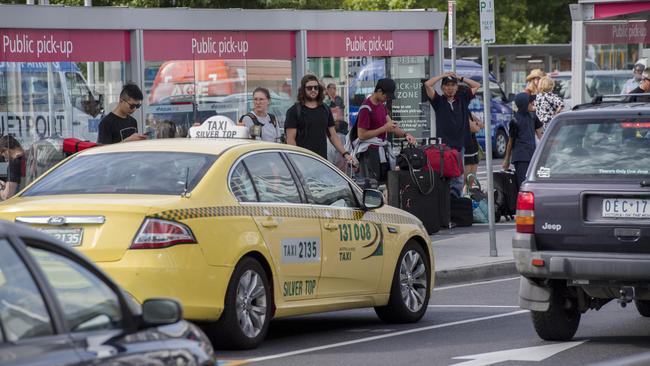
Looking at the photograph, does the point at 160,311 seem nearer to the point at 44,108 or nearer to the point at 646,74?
the point at 44,108

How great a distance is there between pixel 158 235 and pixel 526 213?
2.55 meters

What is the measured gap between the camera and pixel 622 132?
1054 cm

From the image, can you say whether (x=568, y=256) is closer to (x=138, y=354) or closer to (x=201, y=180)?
(x=201, y=180)

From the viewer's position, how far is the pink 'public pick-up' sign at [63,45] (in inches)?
Result: 617

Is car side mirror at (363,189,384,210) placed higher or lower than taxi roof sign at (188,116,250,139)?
lower

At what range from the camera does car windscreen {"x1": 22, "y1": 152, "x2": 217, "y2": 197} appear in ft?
33.8

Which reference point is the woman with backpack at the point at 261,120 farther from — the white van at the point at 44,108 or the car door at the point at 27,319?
the car door at the point at 27,319

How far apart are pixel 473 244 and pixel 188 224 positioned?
8632 millimetres

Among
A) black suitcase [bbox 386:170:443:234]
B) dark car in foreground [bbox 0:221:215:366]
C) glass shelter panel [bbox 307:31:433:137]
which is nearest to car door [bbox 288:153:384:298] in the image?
dark car in foreground [bbox 0:221:215:366]

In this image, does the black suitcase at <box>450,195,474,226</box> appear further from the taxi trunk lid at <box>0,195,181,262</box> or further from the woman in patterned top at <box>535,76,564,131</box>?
the taxi trunk lid at <box>0,195,181,262</box>

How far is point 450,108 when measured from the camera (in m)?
19.5

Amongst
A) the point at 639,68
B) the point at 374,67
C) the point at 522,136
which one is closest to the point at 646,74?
the point at 639,68

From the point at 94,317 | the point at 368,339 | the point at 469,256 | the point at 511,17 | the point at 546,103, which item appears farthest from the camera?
the point at 511,17

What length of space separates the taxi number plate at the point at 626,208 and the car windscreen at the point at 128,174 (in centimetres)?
265
